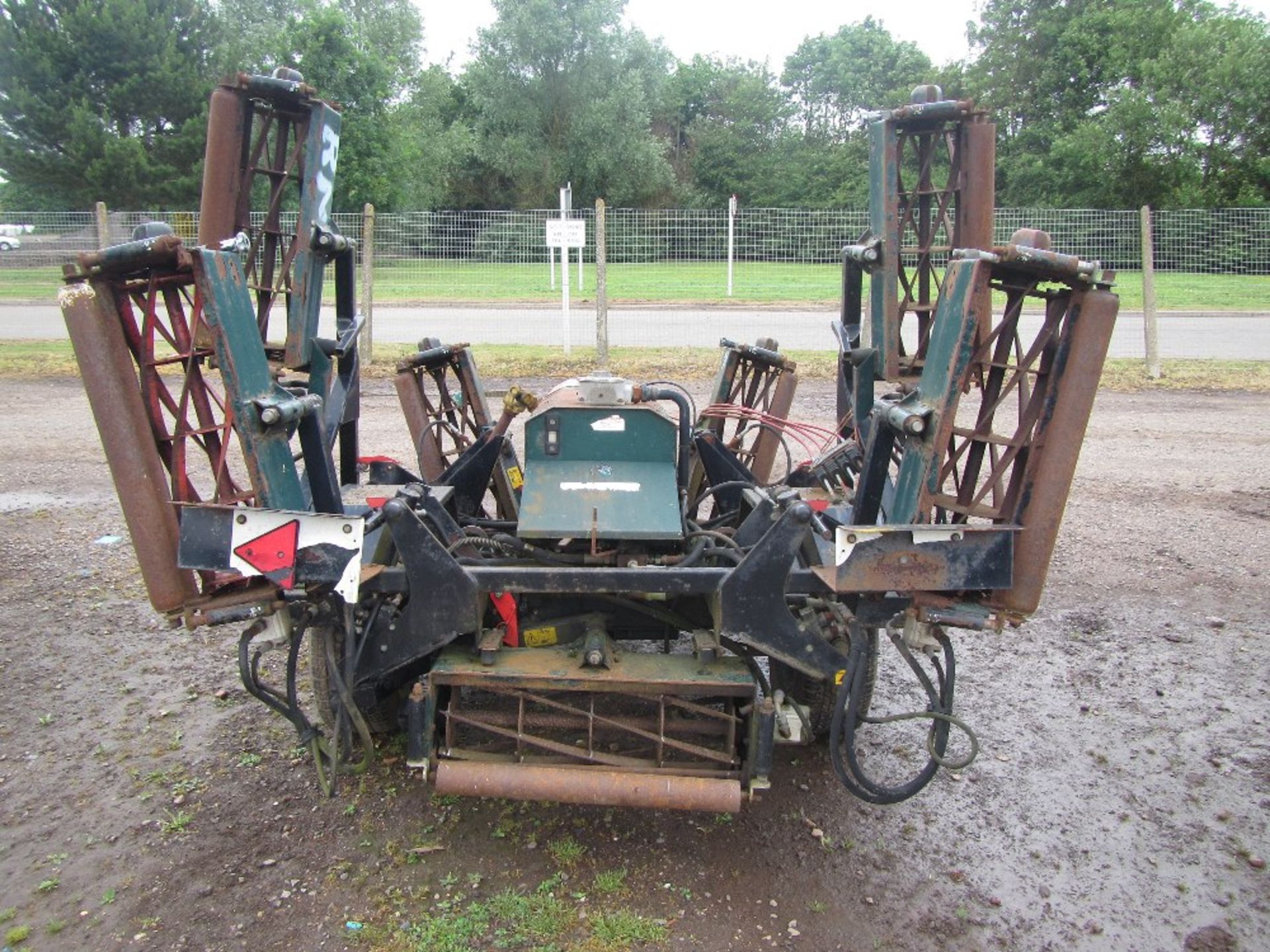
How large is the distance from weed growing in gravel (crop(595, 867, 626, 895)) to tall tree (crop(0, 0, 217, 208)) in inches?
1179

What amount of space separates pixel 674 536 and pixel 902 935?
142 cm

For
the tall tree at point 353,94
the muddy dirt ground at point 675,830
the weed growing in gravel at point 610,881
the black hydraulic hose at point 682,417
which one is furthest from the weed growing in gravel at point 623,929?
the tall tree at point 353,94

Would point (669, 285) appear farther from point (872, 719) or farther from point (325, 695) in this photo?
point (872, 719)

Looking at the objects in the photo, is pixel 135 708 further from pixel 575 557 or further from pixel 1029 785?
pixel 1029 785

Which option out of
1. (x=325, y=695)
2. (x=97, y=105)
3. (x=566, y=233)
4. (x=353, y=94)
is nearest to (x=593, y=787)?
(x=325, y=695)

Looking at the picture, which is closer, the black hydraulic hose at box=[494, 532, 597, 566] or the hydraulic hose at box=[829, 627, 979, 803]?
the hydraulic hose at box=[829, 627, 979, 803]

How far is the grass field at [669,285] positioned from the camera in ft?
57.9

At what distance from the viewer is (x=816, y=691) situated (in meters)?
3.82

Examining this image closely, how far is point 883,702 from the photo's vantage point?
14.4 ft

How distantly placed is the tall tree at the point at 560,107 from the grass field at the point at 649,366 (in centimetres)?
2882

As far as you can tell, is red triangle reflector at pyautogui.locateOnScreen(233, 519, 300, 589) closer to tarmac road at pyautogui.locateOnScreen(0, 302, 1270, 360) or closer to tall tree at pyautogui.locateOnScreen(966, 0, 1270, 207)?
tarmac road at pyautogui.locateOnScreen(0, 302, 1270, 360)

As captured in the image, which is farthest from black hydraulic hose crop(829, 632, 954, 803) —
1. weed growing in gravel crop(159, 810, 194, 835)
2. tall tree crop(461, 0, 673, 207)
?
tall tree crop(461, 0, 673, 207)

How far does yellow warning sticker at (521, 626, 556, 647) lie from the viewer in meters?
3.48

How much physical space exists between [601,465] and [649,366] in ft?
A: 30.6
